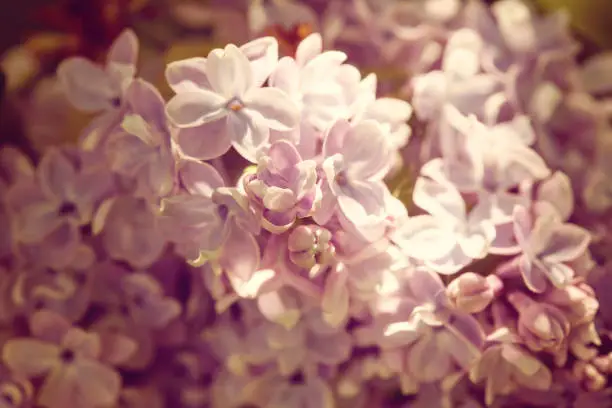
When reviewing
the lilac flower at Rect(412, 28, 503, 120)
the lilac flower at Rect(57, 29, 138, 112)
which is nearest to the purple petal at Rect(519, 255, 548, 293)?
the lilac flower at Rect(412, 28, 503, 120)

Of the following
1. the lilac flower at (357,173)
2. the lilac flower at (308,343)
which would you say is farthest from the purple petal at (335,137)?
the lilac flower at (308,343)

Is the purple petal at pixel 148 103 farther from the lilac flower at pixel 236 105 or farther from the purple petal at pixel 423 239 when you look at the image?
the purple petal at pixel 423 239

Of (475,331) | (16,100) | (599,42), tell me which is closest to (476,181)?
(475,331)

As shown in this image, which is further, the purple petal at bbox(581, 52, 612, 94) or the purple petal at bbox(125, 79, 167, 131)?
the purple petal at bbox(581, 52, 612, 94)

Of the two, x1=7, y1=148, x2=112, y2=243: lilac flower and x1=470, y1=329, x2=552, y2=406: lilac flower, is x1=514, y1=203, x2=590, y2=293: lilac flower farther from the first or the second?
x1=7, y1=148, x2=112, y2=243: lilac flower

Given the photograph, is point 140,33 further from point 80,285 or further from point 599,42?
point 599,42

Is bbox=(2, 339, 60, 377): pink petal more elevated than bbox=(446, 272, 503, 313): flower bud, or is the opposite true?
bbox=(446, 272, 503, 313): flower bud
